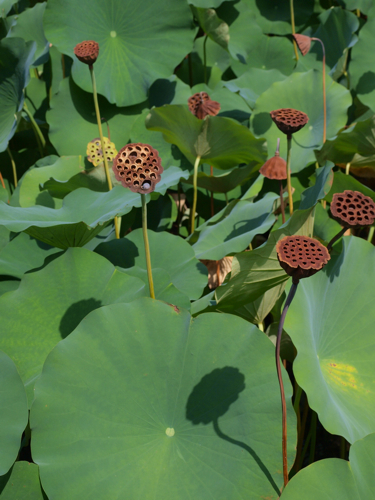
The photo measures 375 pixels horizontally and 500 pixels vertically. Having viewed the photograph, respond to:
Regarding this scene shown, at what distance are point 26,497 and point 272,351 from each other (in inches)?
23.1

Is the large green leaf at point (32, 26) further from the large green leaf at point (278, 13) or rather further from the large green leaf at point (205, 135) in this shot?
the large green leaf at point (278, 13)

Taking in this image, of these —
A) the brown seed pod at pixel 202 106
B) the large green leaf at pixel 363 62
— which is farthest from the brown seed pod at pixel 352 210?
the large green leaf at pixel 363 62

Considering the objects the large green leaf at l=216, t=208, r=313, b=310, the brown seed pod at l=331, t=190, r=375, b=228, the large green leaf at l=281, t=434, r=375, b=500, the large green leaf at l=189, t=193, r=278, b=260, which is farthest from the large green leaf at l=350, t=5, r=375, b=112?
the large green leaf at l=281, t=434, r=375, b=500

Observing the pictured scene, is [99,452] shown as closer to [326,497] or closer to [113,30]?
[326,497]

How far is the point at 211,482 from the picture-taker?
825 millimetres

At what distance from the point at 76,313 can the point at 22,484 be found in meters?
0.40

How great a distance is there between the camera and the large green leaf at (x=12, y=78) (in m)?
1.79

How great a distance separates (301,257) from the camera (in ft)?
2.24

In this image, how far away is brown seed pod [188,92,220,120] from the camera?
1.64 m

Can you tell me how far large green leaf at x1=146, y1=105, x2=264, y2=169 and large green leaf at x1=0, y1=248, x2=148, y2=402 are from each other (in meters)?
0.71

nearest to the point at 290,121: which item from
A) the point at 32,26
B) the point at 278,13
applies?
the point at 32,26

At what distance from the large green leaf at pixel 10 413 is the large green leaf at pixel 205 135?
1049 millimetres

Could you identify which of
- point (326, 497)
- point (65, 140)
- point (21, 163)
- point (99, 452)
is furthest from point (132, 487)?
point (21, 163)

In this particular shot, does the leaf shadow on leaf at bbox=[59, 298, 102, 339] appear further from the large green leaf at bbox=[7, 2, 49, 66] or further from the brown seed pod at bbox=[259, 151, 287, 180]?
the large green leaf at bbox=[7, 2, 49, 66]
